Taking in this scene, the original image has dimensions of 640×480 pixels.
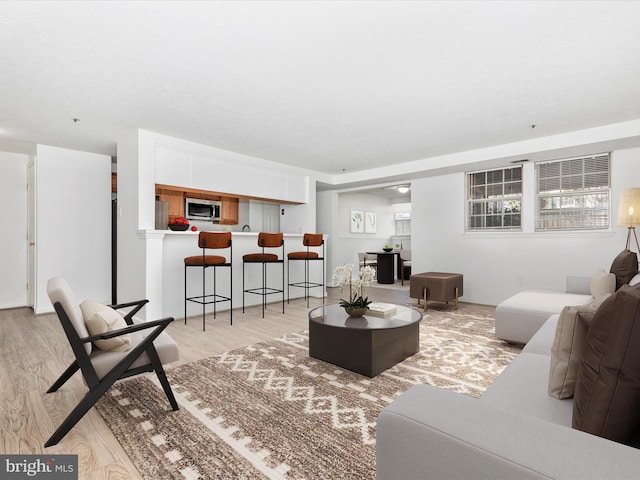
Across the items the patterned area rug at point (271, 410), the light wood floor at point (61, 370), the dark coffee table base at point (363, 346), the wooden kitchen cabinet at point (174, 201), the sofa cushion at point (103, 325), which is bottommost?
the light wood floor at point (61, 370)

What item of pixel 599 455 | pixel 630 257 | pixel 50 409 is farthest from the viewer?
pixel 630 257

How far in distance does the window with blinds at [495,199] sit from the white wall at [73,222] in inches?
238

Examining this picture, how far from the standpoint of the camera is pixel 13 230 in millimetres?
5188

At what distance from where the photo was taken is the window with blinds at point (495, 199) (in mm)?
5516

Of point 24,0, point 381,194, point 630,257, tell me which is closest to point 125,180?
point 24,0

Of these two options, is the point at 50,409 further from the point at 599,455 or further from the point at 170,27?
the point at 599,455

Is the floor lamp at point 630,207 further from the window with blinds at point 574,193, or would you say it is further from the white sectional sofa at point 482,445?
the white sectional sofa at point 482,445

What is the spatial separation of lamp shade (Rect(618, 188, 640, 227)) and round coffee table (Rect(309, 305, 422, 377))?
2650 millimetres

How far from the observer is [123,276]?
468 cm

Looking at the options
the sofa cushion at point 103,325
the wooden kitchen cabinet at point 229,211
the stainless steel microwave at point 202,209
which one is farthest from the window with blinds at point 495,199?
the sofa cushion at point 103,325

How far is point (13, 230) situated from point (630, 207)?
813 cm

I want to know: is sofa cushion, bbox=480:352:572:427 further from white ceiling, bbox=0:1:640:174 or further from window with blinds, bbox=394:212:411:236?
window with blinds, bbox=394:212:411:236

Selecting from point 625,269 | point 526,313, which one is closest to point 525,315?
point 526,313

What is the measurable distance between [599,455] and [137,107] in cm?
413
